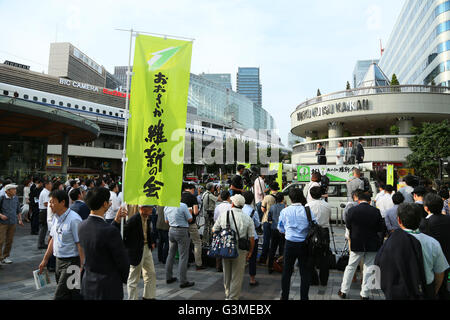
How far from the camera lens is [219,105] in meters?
128

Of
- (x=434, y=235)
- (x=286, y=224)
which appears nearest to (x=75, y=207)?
(x=286, y=224)

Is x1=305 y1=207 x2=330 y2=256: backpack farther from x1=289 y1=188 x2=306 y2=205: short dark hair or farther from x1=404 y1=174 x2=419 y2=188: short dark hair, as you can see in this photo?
x1=404 y1=174 x2=419 y2=188: short dark hair

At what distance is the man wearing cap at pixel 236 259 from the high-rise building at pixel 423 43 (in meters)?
39.3

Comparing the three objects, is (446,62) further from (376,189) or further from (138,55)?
(138,55)

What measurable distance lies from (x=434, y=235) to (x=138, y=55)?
4.89 m

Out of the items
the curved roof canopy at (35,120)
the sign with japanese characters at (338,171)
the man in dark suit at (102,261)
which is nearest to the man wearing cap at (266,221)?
the man in dark suit at (102,261)

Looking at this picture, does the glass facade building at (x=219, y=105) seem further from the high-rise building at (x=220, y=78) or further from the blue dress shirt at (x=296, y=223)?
the blue dress shirt at (x=296, y=223)

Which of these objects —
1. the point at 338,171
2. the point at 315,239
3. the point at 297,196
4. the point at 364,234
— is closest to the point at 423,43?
the point at 338,171

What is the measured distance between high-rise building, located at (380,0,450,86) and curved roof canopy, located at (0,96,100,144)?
39346mm

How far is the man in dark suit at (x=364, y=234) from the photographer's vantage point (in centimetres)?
456

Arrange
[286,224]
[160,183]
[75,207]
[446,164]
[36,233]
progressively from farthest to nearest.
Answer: [446,164]
[36,233]
[75,207]
[286,224]
[160,183]

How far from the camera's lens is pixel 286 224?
459cm

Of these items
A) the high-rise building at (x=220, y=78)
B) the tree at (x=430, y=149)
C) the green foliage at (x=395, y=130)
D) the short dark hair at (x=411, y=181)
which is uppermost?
the high-rise building at (x=220, y=78)
